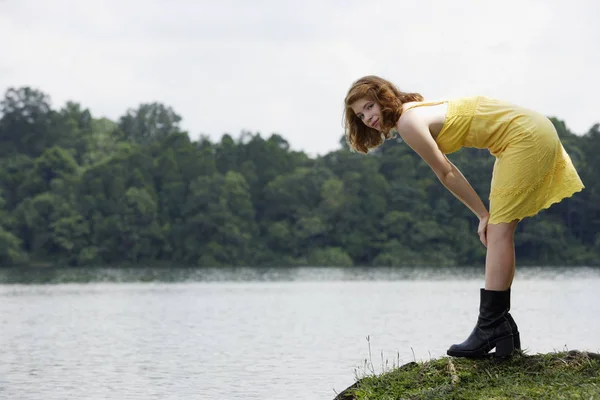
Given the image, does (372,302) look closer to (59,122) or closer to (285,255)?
(285,255)

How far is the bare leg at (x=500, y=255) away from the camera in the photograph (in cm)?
700

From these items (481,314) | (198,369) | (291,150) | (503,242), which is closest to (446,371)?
(481,314)

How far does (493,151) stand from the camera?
7219 millimetres

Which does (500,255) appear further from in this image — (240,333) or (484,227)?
(240,333)

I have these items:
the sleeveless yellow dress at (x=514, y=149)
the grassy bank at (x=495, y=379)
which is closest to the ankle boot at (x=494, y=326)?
the grassy bank at (x=495, y=379)

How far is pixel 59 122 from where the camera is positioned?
113 m

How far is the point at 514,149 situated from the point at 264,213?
9076 centimetres

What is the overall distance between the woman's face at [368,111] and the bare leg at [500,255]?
1034mm

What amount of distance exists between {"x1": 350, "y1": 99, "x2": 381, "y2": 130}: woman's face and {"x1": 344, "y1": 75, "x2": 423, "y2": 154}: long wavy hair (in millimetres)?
23

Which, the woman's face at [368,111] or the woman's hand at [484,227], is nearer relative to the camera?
the woman's face at [368,111]

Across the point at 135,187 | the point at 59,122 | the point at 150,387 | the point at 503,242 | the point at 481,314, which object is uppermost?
the point at 59,122

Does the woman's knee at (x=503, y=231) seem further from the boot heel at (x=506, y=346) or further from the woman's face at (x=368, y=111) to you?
the woman's face at (x=368, y=111)

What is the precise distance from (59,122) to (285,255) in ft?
109

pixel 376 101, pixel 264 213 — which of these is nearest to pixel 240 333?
pixel 376 101
